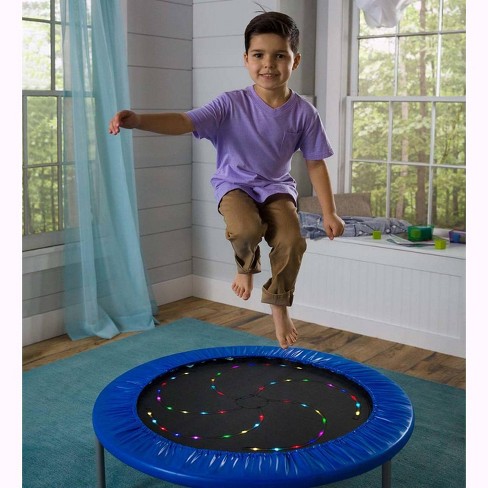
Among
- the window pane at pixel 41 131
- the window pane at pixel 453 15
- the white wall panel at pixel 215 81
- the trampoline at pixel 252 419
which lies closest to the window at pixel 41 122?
the window pane at pixel 41 131

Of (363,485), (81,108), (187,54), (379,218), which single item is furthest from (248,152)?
(187,54)

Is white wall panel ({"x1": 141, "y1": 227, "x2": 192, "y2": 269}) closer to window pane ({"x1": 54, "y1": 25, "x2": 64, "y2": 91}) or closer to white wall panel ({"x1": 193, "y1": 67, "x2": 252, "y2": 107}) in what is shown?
white wall panel ({"x1": 193, "y1": 67, "x2": 252, "y2": 107})

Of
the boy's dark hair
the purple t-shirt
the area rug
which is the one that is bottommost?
the area rug

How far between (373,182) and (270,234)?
2.18 metres

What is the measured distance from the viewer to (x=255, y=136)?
2383mm

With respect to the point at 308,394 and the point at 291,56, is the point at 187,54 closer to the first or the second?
the point at 291,56

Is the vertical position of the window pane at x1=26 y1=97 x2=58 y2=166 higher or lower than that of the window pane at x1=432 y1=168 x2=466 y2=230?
higher

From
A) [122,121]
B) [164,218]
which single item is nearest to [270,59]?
[122,121]

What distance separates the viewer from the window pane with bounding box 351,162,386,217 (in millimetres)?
4438

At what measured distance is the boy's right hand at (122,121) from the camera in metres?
1.93

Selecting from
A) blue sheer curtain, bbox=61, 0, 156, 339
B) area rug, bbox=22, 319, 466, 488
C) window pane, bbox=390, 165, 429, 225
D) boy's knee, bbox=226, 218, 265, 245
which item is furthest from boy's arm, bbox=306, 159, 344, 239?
window pane, bbox=390, 165, 429, 225

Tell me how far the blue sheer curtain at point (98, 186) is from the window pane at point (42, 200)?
0.11 m

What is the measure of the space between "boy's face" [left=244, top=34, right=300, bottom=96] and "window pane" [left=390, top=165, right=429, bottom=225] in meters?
2.19

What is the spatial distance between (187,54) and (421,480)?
320cm
